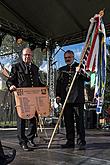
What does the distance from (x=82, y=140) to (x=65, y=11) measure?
472 cm

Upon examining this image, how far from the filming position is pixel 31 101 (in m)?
5.41

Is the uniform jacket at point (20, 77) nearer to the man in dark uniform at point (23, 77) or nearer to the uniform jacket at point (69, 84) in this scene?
the man in dark uniform at point (23, 77)

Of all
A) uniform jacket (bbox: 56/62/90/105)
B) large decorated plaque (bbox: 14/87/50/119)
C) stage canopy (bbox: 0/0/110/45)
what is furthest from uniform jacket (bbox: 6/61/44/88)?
stage canopy (bbox: 0/0/110/45)

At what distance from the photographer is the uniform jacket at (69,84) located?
539 cm

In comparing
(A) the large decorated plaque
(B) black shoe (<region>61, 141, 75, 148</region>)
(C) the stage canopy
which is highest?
(C) the stage canopy

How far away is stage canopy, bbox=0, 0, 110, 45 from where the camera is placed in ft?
28.6

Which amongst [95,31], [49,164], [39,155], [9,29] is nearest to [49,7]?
[9,29]

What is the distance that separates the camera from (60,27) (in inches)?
385

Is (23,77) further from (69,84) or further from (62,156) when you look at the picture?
(62,156)

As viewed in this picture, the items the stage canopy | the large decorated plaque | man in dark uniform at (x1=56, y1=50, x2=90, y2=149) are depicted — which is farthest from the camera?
the stage canopy

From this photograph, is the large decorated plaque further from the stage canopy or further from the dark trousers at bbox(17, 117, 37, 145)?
the stage canopy

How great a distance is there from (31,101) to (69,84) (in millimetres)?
682

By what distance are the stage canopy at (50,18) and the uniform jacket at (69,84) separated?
11.0 feet

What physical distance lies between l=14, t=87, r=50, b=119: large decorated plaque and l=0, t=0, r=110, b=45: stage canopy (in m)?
3.67
